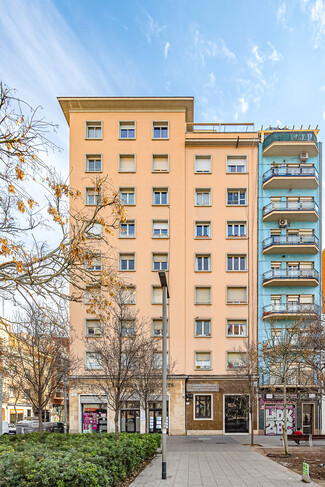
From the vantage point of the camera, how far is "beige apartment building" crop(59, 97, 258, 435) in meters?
32.4

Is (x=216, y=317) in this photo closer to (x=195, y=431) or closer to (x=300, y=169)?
(x=195, y=431)

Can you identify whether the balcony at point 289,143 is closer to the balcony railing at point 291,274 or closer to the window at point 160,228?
the balcony railing at point 291,274

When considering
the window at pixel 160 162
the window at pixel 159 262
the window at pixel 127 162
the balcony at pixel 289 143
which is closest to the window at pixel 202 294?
the window at pixel 159 262

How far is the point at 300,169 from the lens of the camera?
3494cm

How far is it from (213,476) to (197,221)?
23.5m

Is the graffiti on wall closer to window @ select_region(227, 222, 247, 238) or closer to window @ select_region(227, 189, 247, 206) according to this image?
window @ select_region(227, 222, 247, 238)

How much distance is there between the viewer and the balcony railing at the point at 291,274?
33938mm

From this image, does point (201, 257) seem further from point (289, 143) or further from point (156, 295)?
point (289, 143)

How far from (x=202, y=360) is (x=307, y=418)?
9.10 metres

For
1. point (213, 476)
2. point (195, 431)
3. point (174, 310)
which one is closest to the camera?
point (213, 476)

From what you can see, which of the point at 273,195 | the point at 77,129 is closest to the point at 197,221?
the point at 273,195

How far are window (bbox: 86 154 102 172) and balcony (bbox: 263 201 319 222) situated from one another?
14387 mm

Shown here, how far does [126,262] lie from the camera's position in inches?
1369

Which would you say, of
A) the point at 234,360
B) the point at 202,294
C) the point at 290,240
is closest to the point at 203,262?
Answer: the point at 202,294
